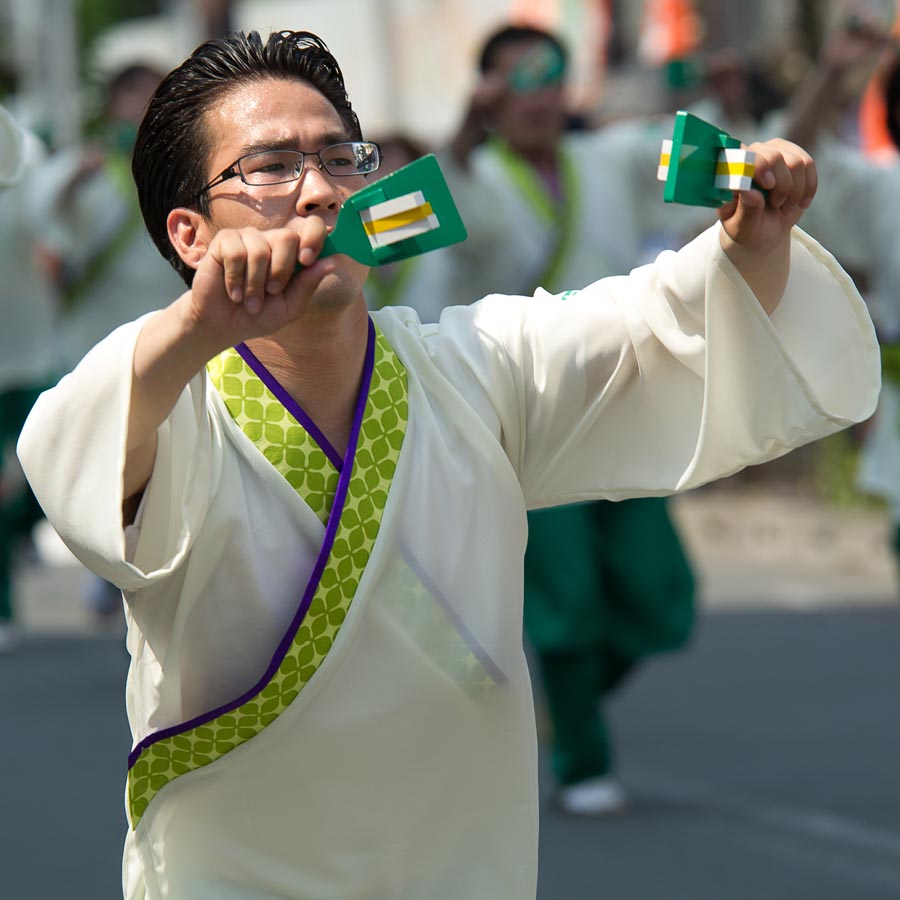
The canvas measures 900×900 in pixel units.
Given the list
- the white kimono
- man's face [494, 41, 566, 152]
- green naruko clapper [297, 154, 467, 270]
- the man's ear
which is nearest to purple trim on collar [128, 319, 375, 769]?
the white kimono

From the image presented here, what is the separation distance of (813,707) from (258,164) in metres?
5.00

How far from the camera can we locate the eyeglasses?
8.20ft

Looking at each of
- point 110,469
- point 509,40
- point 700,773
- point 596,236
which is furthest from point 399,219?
point 700,773

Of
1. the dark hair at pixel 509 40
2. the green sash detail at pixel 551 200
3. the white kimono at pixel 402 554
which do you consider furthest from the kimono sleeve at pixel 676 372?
the dark hair at pixel 509 40

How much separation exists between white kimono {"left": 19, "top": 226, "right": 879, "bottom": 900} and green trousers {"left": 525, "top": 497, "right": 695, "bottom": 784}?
10.2ft

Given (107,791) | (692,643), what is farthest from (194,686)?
(692,643)

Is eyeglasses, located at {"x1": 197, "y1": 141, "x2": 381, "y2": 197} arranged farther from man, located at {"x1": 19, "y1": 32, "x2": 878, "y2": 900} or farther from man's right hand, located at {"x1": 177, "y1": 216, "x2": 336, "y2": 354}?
man's right hand, located at {"x1": 177, "y1": 216, "x2": 336, "y2": 354}

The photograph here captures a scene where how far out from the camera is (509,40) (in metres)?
6.24

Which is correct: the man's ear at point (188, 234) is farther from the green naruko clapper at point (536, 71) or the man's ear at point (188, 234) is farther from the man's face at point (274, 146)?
the green naruko clapper at point (536, 71)

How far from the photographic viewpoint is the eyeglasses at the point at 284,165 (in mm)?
2498

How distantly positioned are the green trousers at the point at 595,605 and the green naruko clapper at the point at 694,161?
3.47 metres

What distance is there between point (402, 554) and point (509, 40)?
3923 mm

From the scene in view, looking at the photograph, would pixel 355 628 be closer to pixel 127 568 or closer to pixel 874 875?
pixel 127 568

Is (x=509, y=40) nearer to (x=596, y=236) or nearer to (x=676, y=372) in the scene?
(x=596, y=236)
